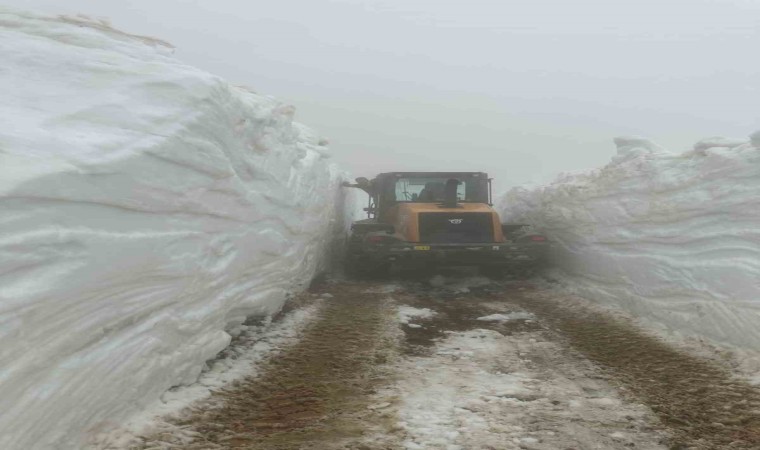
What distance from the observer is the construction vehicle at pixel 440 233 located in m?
9.07

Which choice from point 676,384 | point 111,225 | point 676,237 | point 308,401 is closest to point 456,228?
point 676,237

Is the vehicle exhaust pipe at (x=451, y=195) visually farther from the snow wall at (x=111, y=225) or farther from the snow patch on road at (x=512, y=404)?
the snow patch on road at (x=512, y=404)

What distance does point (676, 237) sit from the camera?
6652mm

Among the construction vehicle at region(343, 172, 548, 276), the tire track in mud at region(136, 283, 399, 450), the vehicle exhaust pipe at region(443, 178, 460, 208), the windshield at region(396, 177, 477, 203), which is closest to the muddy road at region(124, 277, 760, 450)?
the tire track in mud at region(136, 283, 399, 450)

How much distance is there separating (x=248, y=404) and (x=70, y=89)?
9.41 ft

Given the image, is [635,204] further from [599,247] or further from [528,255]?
[528,255]

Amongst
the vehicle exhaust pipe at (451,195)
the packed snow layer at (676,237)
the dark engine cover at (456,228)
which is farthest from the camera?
the vehicle exhaust pipe at (451,195)

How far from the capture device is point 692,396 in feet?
13.1

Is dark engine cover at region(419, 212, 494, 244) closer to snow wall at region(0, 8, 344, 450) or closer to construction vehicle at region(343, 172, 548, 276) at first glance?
construction vehicle at region(343, 172, 548, 276)

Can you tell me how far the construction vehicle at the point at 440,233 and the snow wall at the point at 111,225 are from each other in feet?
10.8

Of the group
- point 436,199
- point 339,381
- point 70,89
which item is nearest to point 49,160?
point 70,89

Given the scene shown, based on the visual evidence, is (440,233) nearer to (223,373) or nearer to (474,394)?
(474,394)

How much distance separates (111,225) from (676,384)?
4.51 m

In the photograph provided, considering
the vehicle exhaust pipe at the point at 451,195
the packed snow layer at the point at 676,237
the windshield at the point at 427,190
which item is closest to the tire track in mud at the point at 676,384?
the packed snow layer at the point at 676,237
